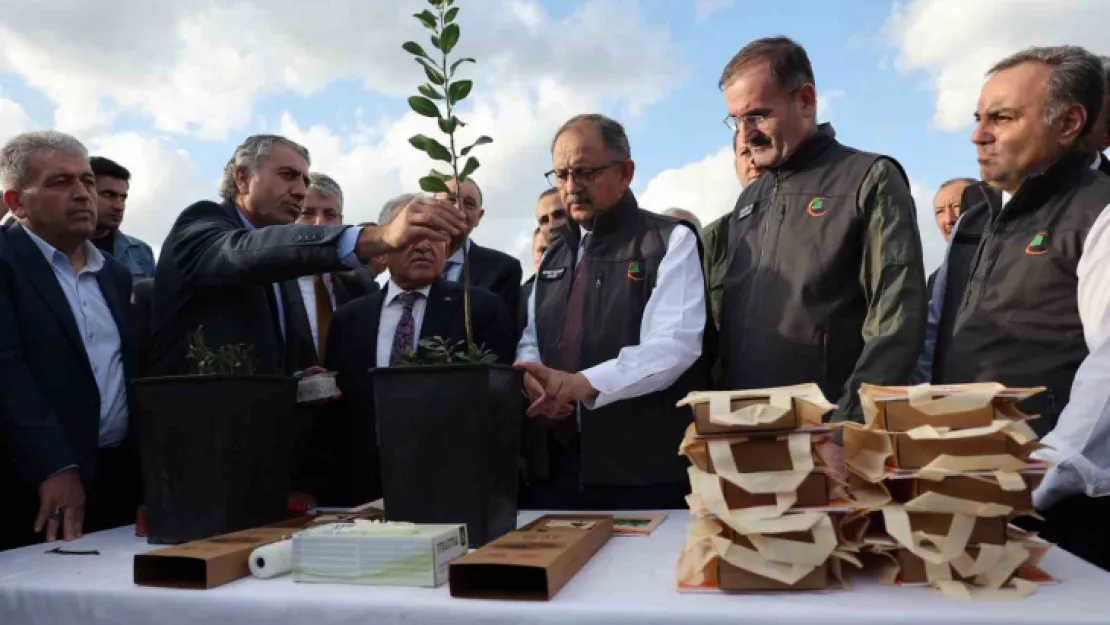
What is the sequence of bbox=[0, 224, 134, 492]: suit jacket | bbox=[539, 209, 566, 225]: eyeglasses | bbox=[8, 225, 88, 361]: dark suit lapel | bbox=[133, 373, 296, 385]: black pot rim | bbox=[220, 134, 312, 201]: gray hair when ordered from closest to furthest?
1. bbox=[133, 373, 296, 385]: black pot rim
2. bbox=[0, 224, 134, 492]: suit jacket
3. bbox=[8, 225, 88, 361]: dark suit lapel
4. bbox=[220, 134, 312, 201]: gray hair
5. bbox=[539, 209, 566, 225]: eyeglasses

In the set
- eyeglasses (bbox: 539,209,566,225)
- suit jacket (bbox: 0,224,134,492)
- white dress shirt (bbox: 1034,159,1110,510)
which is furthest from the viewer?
eyeglasses (bbox: 539,209,566,225)

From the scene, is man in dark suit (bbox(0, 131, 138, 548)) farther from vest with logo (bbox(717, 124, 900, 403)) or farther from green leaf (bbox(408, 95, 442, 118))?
vest with logo (bbox(717, 124, 900, 403))

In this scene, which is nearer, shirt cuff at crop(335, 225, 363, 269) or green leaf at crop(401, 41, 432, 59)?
green leaf at crop(401, 41, 432, 59)

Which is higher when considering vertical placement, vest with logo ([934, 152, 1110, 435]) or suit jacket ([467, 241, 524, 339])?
suit jacket ([467, 241, 524, 339])

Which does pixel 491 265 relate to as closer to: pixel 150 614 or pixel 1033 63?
pixel 1033 63

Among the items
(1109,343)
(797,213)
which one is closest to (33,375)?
(797,213)

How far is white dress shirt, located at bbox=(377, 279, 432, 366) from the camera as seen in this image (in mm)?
3016

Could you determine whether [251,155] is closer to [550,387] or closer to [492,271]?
[492,271]

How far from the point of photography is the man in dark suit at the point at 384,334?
113 inches

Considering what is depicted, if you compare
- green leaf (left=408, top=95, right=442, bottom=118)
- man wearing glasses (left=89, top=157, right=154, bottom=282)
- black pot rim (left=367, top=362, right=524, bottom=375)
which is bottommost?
black pot rim (left=367, top=362, right=524, bottom=375)

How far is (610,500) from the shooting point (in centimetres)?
267

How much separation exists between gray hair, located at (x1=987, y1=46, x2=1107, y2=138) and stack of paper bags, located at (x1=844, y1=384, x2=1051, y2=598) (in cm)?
143

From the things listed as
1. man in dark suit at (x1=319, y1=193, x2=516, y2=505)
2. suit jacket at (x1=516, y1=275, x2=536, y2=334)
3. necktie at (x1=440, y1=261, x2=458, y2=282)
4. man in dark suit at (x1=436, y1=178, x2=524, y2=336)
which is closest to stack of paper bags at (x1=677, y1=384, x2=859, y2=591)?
man in dark suit at (x1=319, y1=193, x2=516, y2=505)

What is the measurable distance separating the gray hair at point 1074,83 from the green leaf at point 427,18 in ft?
5.86
